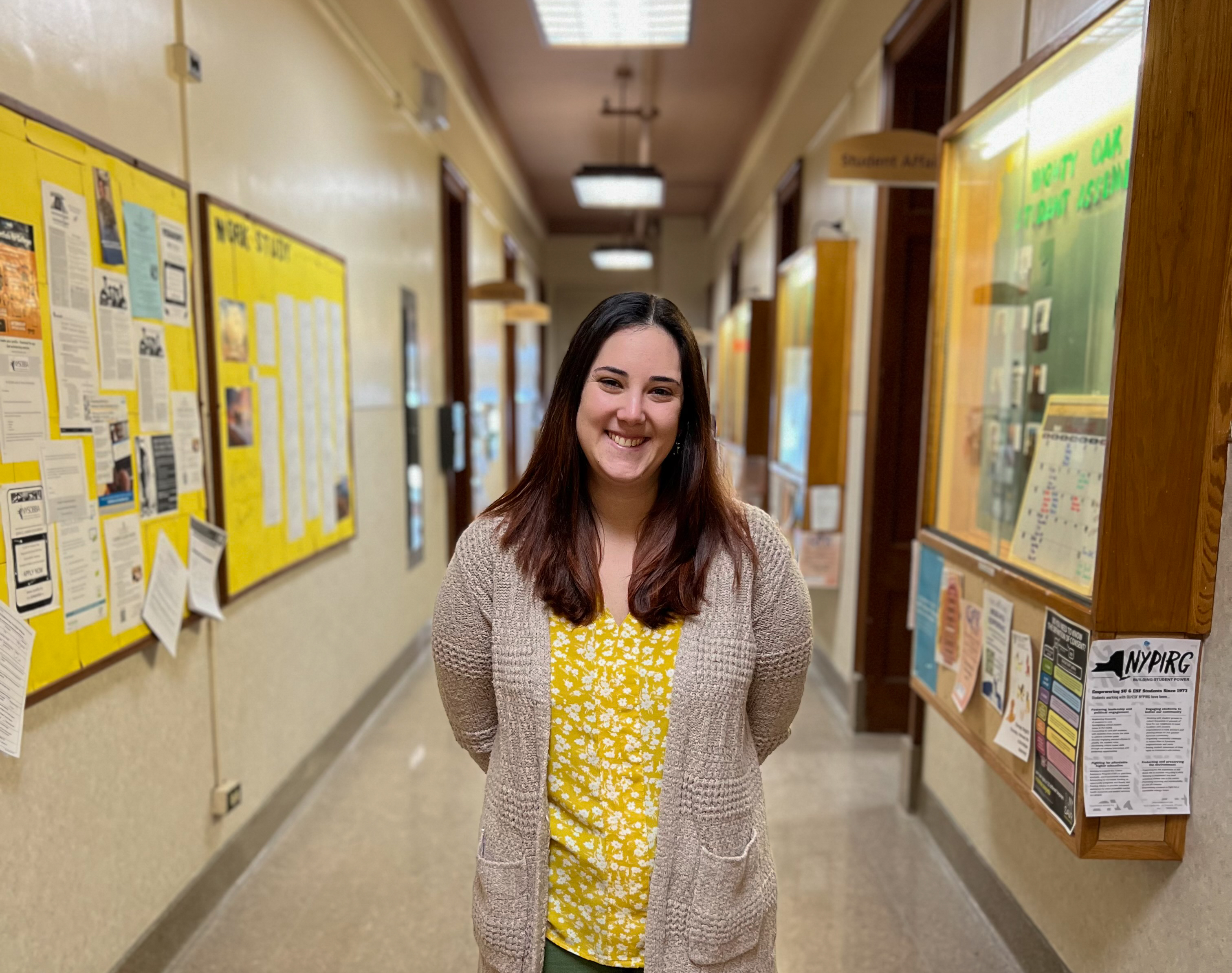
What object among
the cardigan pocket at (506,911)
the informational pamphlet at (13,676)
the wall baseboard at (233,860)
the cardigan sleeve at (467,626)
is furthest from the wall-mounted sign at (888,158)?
the wall baseboard at (233,860)

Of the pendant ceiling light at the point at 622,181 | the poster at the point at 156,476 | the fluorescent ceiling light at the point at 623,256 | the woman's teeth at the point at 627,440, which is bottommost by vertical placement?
the poster at the point at 156,476

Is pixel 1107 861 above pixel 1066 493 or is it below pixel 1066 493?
below

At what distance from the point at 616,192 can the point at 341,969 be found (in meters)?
4.79

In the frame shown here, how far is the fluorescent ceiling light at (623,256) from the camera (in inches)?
318

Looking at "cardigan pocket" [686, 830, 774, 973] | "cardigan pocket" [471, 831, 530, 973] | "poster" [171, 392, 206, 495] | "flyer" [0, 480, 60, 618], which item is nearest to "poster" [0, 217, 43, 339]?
"flyer" [0, 480, 60, 618]

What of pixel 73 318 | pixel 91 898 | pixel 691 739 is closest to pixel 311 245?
pixel 73 318

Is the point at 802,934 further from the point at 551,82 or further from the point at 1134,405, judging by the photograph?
the point at 551,82

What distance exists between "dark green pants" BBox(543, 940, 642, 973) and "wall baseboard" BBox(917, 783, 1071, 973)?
129 cm

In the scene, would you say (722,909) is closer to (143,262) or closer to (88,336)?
(88,336)

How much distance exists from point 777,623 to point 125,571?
146 centimetres

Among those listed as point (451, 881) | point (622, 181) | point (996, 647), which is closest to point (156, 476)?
point (451, 881)

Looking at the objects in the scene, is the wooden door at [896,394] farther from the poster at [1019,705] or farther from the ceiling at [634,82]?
the poster at [1019,705]

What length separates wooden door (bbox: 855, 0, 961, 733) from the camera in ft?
10.7

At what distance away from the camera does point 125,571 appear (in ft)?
6.03
